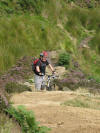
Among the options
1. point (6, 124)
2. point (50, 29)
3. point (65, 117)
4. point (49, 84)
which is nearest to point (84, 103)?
point (65, 117)

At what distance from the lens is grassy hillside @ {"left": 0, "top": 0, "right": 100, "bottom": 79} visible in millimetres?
14398

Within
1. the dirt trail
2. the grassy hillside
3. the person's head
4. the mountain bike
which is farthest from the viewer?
the grassy hillside

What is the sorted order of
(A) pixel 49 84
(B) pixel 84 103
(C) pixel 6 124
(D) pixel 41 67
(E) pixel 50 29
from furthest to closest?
(E) pixel 50 29 < (A) pixel 49 84 < (D) pixel 41 67 < (B) pixel 84 103 < (C) pixel 6 124

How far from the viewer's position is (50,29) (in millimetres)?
17703

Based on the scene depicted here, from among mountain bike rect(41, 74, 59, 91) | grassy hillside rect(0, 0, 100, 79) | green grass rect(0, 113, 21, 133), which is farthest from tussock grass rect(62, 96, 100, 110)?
grassy hillside rect(0, 0, 100, 79)

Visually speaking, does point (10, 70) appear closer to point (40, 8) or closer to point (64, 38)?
point (64, 38)

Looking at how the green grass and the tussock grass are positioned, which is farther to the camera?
the tussock grass

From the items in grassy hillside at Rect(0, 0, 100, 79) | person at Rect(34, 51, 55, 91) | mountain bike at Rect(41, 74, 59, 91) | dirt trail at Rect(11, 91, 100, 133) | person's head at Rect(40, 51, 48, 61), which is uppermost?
grassy hillside at Rect(0, 0, 100, 79)

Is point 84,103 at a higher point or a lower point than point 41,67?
lower

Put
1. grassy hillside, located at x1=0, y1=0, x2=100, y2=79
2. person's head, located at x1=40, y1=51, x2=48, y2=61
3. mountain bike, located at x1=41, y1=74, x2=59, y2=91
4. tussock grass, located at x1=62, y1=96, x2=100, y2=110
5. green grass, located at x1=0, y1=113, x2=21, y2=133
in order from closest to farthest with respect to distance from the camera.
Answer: green grass, located at x1=0, y1=113, x2=21, y2=133
tussock grass, located at x1=62, y1=96, x2=100, y2=110
person's head, located at x1=40, y1=51, x2=48, y2=61
mountain bike, located at x1=41, y1=74, x2=59, y2=91
grassy hillside, located at x1=0, y1=0, x2=100, y2=79

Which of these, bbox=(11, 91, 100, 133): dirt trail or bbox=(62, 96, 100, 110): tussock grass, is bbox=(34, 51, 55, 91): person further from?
bbox=(62, 96, 100, 110): tussock grass

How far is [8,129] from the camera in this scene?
483cm

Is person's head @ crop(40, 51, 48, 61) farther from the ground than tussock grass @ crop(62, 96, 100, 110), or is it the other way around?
person's head @ crop(40, 51, 48, 61)

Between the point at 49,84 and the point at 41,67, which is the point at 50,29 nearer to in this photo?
the point at 49,84
